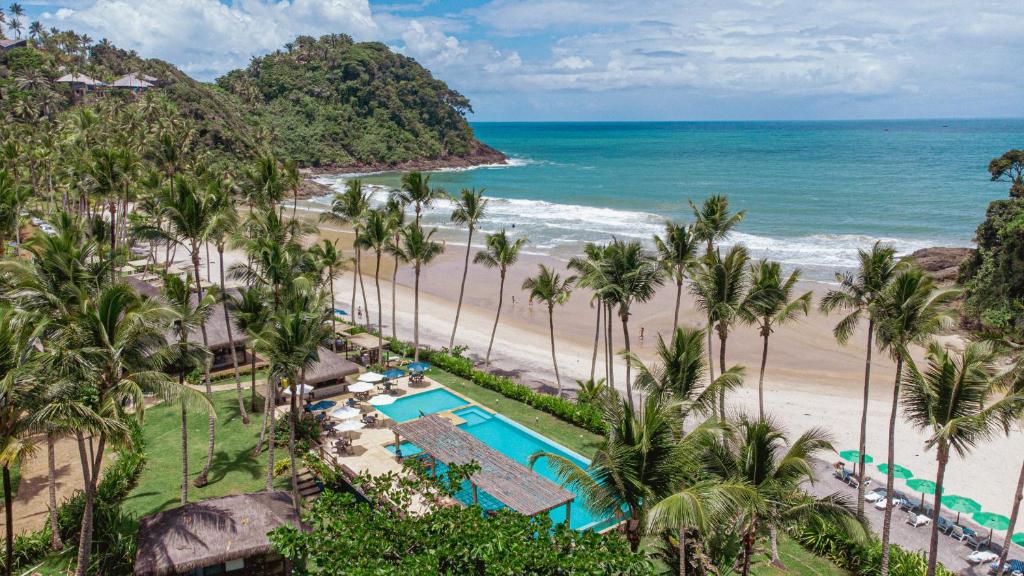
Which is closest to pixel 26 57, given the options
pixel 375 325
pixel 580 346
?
pixel 375 325

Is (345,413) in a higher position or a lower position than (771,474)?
lower

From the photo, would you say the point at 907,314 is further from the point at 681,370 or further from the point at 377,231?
the point at 377,231

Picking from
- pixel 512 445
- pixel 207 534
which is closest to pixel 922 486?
pixel 512 445

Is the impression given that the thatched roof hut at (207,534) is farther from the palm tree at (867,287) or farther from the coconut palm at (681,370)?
the palm tree at (867,287)

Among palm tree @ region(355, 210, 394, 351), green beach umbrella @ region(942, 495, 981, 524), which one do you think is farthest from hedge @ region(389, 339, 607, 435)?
green beach umbrella @ region(942, 495, 981, 524)

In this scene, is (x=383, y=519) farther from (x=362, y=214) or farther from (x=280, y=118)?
(x=280, y=118)

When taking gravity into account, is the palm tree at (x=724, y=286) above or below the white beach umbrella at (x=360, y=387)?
above

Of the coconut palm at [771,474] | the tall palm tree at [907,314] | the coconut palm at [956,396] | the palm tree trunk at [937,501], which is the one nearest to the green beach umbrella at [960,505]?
the tall palm tree at [907,314]
